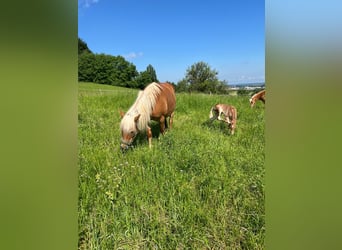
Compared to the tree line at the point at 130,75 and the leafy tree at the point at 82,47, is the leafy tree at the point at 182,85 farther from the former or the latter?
the leafy tree at the point at 82,47

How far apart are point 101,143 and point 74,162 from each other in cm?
18

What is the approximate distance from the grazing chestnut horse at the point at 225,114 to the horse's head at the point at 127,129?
39 cm

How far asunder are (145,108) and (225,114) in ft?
1.31

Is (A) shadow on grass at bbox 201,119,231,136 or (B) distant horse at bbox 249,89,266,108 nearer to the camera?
(B) distant horse at bbox 249,89,266,108

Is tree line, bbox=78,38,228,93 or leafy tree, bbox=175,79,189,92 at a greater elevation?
tree line, bbox=78,38,228,93

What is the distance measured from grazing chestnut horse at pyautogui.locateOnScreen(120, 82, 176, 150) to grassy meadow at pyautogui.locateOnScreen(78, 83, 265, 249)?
33mm

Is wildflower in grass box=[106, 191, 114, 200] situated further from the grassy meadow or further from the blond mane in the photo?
the blond mane

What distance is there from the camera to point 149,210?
4.03 feet

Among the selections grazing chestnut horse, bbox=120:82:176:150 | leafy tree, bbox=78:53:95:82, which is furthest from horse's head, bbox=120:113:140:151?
leafy tree, bbox=78:53:95:82

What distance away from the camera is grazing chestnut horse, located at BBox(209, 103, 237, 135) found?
1347 millimetres

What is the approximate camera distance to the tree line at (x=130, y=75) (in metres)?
1.21
